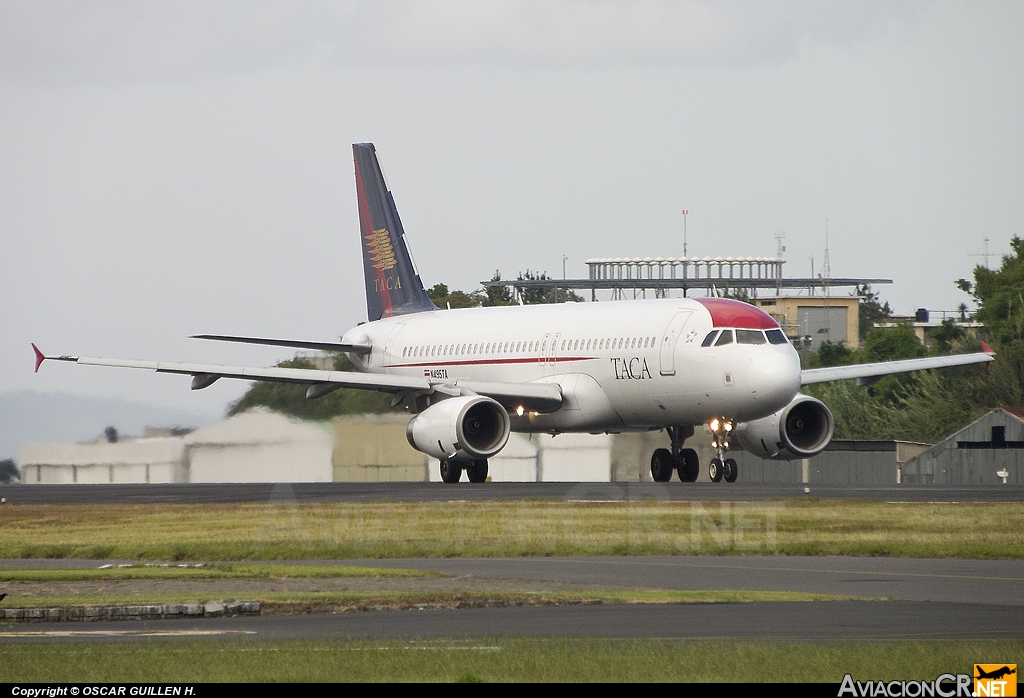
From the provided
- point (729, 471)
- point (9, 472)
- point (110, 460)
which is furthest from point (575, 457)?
point (9, 472)

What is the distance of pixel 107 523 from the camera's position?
28188 millimetres

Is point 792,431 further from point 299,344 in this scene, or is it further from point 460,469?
point 299,344

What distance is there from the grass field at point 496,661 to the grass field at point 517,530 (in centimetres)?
1002

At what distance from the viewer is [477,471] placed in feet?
129

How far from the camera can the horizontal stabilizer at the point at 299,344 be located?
4269cm

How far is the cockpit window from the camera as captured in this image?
117ft

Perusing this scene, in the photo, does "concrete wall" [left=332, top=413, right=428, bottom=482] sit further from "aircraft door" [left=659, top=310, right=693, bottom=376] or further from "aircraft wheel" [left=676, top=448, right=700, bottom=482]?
"aircraft door" [left=659, top=310, right=693, bottom=376]

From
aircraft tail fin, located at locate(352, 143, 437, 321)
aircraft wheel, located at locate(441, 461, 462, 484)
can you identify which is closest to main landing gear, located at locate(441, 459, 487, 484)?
aircraft wheel, located at locate(441, 461, 462, 484)

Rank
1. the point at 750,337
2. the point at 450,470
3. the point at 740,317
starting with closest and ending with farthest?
the point at 750,337 < the point at 740,317 < the point at 450,470

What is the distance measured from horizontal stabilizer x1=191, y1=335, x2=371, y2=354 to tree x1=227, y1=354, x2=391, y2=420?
2.21 metres

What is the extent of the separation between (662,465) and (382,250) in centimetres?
1506

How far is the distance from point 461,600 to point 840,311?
100333mm

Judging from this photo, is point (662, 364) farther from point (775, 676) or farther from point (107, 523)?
point (775, 676)

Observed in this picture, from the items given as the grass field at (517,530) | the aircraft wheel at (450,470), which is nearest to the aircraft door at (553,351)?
the aircraft wheel at (450,470)
